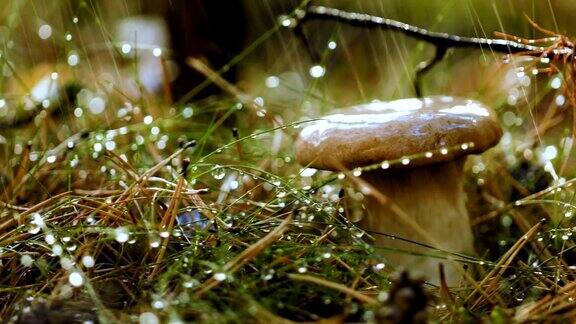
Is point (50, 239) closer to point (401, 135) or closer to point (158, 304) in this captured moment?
point (158, 304)

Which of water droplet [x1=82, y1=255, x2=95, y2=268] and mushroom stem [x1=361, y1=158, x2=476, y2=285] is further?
mushroom stem [x1=361, y1=158, x2=476, y2=285]

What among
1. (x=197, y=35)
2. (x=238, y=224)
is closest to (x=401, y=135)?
(x=238, y=224)

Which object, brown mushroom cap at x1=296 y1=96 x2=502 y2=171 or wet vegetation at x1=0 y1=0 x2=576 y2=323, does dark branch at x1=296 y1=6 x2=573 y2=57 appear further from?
brown mushroom cap at x1=296 y1=96 x2=502 y2=171

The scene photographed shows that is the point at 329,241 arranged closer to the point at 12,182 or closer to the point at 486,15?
the point at 12,182

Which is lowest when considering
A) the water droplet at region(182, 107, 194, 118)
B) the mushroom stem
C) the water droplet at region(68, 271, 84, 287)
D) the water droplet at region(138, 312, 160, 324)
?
the mushroom stem

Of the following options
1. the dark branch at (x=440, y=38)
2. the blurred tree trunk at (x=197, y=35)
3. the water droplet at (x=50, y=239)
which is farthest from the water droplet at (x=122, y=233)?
the blurred tree trunk at (x=197, y=35)

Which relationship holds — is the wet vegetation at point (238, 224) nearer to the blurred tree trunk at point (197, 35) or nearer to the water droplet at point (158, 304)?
the water droplet at point (158, 304)

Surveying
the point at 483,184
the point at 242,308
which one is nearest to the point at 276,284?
the point at 242,308

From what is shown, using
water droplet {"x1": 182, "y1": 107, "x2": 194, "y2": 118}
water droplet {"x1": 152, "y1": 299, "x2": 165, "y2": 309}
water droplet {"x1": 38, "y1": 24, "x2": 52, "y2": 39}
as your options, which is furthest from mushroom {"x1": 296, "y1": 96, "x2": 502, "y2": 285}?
water droplet {"x1": 38, "y1": 24, "x2": 52, "y2": 39}
